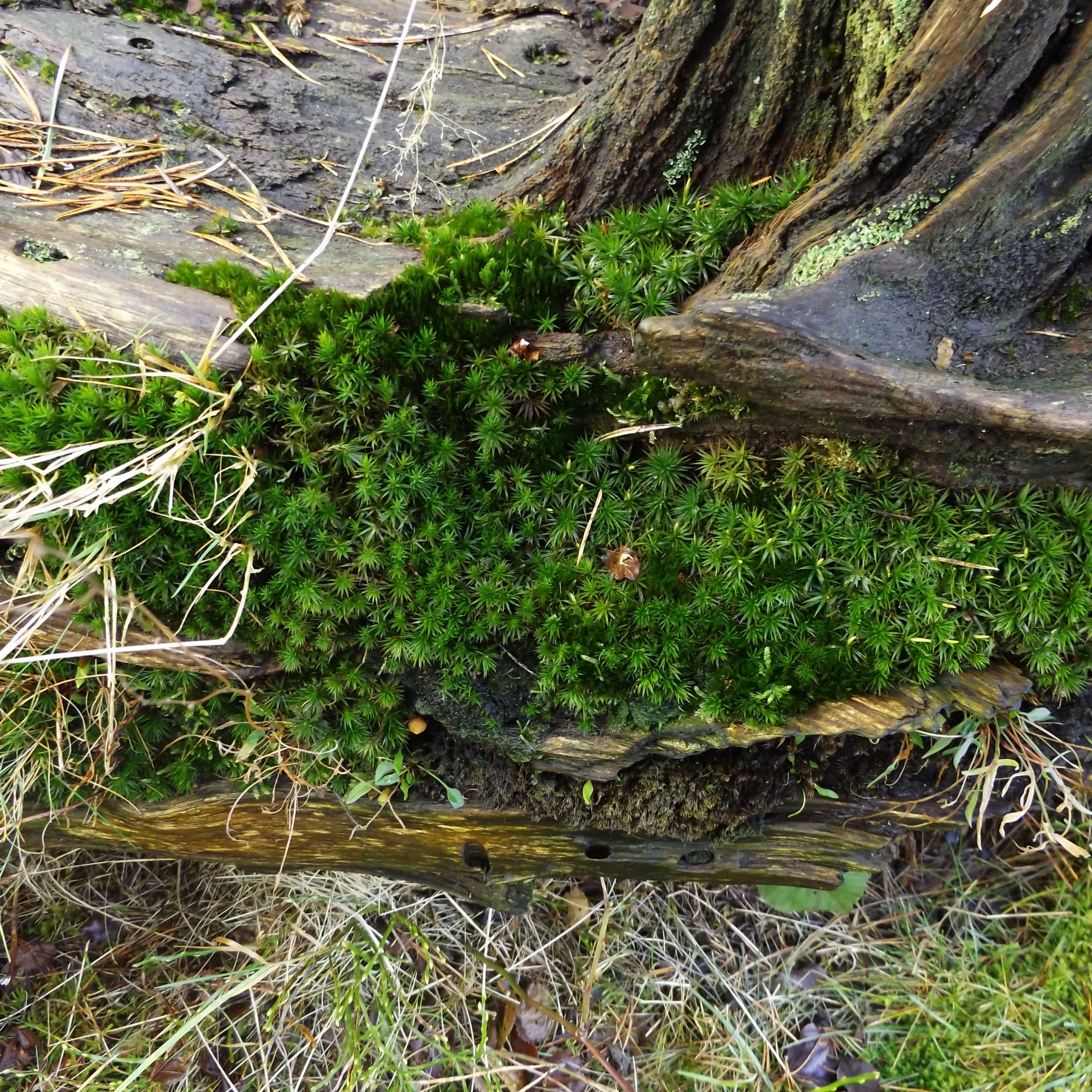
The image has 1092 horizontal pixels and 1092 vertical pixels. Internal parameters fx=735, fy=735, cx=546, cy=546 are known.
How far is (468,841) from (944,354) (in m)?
2.82

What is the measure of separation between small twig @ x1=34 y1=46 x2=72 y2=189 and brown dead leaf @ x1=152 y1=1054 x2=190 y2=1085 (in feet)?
15.0

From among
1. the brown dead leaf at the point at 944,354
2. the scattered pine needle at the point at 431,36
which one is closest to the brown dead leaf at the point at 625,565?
the brown dead leaf at the point at 944,354

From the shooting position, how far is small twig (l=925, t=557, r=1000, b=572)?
8.79 feet

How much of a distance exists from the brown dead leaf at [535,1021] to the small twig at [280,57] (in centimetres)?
526

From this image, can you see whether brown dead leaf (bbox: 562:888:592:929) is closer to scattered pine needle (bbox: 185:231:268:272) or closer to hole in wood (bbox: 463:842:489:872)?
hole in wood (bbox: 463:842:489:872)

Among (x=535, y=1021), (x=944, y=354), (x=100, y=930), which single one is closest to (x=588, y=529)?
(x=944, y=354)

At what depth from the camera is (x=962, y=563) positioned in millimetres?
2699

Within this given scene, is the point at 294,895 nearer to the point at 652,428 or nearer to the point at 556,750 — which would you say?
the point at 556,750

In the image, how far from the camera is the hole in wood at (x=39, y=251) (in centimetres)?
300

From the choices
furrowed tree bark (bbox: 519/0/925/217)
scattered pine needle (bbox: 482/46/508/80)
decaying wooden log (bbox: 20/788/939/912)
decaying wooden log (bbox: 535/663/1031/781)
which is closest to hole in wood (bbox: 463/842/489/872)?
decaying wooden log (bbox: 20/788/939/912)

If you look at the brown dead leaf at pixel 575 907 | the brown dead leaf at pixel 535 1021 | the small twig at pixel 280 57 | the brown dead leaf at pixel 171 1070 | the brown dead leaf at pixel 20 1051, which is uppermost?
the small twig at pixel 280 57

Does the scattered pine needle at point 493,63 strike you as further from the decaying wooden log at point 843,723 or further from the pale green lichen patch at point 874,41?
the decaying wooden log at point 843,723

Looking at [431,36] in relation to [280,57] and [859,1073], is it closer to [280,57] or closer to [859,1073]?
[280,57]

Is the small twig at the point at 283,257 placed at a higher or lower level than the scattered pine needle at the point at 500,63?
lower
